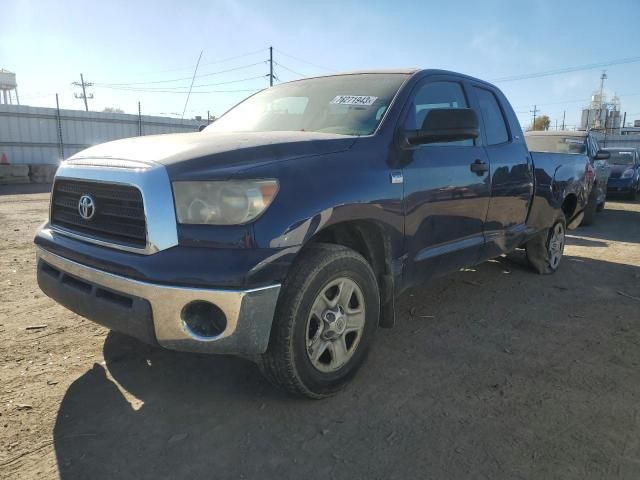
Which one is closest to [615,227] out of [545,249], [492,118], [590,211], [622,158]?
[590,211]

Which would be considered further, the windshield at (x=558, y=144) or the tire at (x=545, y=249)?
the windshield at (x=558, y=144)

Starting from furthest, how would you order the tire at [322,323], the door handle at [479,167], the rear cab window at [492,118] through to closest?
the rear cab window at [492,118] → the door handle at [479,167] → the tire at [322,323]

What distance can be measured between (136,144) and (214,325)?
115 cm

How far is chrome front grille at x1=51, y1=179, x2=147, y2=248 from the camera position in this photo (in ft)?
7.70

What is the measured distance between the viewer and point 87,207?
8.47ft

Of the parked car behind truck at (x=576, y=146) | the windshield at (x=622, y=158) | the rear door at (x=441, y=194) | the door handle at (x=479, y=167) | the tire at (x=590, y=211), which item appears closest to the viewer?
the rear door at (x=441, y=194)

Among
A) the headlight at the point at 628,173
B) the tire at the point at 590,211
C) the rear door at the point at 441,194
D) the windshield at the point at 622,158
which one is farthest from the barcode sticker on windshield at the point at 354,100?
the windshield at the point at 622,158

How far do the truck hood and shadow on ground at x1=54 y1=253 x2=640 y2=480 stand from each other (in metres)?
1.26

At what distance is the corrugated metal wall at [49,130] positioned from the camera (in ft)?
60.7

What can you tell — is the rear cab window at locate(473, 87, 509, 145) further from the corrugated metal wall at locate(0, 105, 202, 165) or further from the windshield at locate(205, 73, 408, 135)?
the corrugated metal wall at locate(0, 105, 202, 165)

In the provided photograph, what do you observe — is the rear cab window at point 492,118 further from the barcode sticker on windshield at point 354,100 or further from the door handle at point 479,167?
the barcode sticker on windshield at point 354,100

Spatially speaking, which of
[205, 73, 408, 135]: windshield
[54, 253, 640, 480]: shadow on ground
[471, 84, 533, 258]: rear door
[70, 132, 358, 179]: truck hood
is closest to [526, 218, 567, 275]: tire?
[471, 84, 533, 258]: rear door

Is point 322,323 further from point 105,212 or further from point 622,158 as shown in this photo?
point 622,158

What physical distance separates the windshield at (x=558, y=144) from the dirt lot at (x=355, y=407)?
6.71 m
